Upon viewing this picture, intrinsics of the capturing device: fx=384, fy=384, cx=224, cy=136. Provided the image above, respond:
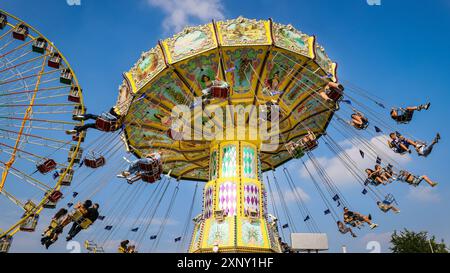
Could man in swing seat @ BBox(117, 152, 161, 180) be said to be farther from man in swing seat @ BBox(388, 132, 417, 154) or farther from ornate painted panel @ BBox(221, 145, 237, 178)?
man in swing seat @ BBox(388, 132, 417, 154)

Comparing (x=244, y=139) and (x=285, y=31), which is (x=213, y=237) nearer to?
(x=244, y=139)

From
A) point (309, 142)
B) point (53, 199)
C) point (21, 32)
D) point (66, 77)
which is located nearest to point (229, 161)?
point (309, 142)

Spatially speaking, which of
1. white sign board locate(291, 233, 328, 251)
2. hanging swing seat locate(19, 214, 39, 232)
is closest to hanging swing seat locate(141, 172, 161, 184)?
hanging swing seat locate(19, 214, 39, 232)

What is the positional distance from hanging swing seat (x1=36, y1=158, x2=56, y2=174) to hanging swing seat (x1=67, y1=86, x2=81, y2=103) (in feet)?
8.93

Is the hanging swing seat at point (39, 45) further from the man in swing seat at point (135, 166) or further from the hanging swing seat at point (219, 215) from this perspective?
the hanging swing seat at point (219, 215)

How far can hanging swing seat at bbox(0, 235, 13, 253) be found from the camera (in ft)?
40.2

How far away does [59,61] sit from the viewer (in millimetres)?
16438

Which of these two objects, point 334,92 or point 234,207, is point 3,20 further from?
point 334,92

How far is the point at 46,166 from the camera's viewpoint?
14.6 m

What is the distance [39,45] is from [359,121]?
13.4 meters

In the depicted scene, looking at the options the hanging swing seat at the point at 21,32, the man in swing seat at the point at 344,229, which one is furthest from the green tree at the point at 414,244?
the hanging swing seat at the point at 21,32

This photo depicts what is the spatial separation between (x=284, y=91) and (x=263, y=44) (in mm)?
2562

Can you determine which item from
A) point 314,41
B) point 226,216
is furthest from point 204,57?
point 226,216
